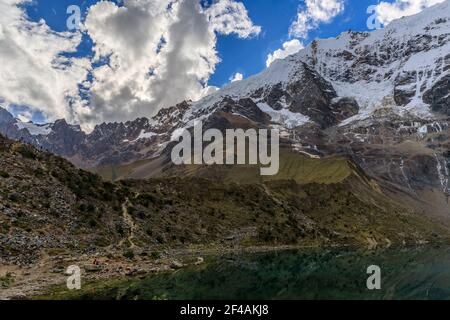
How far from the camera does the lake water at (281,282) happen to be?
58375 millimetres

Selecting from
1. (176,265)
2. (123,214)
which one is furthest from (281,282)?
(123,214)

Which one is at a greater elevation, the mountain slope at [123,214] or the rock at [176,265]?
the mountain slope at [123,214]

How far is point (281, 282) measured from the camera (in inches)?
2822

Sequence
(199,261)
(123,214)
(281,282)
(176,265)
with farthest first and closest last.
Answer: (123,214), (199,261), (176,265), (281,282)

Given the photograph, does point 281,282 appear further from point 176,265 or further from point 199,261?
point 199,261

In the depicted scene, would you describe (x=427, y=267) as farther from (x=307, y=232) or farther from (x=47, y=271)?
(x=47, y=271)

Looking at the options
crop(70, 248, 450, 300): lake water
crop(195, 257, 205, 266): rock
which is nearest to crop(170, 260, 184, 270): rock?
crop(70, 248, 450, 300): lake water

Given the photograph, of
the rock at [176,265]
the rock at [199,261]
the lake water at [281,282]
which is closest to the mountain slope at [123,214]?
the rock at [199,261]

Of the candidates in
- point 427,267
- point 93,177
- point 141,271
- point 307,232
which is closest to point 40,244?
point 141,271

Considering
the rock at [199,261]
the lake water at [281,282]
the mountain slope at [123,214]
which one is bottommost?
the lake water at [281,282]

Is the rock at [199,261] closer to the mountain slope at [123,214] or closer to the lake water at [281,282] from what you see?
the lake water at [281,282]

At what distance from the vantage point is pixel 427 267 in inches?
4306

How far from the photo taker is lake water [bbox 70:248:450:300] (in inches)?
2298

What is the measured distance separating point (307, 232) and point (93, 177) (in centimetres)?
8046
